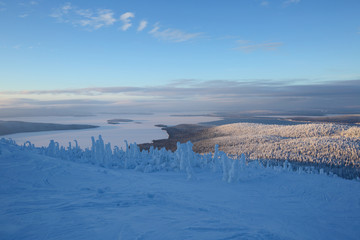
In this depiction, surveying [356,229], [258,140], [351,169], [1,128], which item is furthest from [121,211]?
[1,128]

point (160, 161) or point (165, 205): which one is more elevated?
point (165, 205)

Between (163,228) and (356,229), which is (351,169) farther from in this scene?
(163,228)

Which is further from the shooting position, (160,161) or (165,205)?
(160,161)

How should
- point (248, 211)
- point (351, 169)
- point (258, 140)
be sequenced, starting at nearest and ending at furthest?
1. point (248, 211)
2. point (351, 169)
3. point (258, 140)

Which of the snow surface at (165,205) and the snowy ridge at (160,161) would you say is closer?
the snow surface at (165,205)

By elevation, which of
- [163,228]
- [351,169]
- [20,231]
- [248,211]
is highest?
[20,231]

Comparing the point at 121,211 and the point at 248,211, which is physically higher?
the point at 121,211

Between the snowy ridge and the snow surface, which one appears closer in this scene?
the snow surface

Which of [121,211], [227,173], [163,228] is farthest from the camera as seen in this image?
[227,173]
